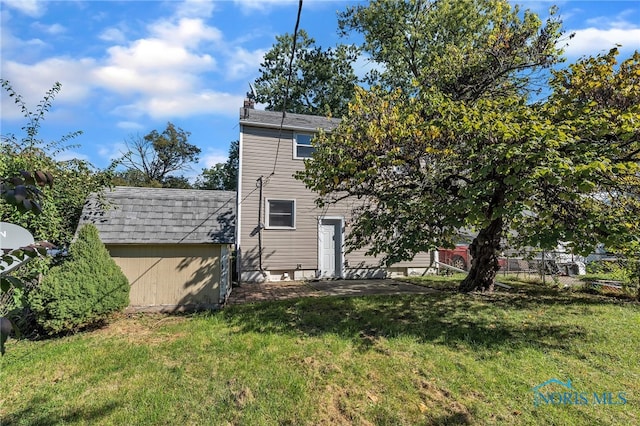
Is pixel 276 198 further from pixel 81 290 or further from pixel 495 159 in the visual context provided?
pixel 495 159

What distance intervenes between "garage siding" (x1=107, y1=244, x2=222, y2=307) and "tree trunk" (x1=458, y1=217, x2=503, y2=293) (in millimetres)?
6443

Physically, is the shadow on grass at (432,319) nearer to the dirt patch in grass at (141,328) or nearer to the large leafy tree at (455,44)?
the dirt patch in grass at (141,328)

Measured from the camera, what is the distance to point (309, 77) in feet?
85.1

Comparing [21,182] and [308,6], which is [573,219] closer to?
[308,6]

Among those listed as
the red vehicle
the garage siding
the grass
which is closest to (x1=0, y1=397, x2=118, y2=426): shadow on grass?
the grass

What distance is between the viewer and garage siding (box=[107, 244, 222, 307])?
7148mm

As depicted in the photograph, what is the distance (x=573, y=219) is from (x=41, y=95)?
10691 mm

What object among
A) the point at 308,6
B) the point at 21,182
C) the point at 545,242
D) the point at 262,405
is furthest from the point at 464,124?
the point at 21,182

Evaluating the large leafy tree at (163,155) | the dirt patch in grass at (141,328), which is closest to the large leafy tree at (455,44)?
the dirt patch in grass at (141,328)

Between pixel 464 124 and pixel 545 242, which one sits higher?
pixel 464 124

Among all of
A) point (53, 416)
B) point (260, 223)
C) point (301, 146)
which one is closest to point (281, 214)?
point (260, 223)

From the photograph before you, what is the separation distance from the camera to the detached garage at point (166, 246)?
7.14 metres

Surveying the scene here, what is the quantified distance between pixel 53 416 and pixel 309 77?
25887mm

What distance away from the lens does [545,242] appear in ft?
17.0
